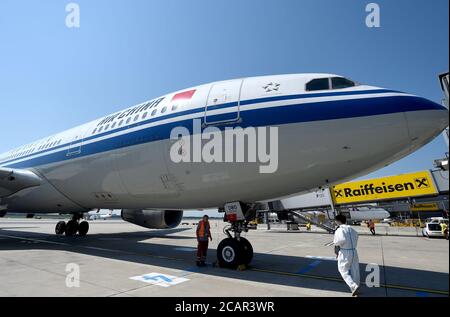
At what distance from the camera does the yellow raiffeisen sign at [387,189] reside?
28000 mm

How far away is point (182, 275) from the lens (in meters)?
6.89

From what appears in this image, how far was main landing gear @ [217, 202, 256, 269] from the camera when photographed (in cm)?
772

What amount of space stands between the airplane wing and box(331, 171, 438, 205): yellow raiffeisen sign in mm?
29266

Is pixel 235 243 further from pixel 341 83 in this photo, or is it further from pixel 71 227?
pixel 71 227

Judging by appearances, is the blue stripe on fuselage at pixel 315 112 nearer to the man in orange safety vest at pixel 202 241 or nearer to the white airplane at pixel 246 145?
the white airplane at pixel 246 145

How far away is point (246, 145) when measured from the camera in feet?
23.0

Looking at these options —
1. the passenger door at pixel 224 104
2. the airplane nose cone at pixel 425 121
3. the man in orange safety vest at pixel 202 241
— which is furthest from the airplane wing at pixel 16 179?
the airplane nose cone at pixel 425 121

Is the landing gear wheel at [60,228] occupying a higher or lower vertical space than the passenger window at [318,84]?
lower

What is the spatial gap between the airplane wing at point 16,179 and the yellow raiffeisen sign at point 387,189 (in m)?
29.3

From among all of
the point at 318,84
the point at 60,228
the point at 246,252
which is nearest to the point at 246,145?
the point at 318,84

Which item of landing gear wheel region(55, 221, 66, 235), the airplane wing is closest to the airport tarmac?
the airplane wing

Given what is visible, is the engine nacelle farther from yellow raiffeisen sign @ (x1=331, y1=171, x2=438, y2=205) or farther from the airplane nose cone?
yellow raiffeisen sign @ (x1=331, y1=171, x2=438, y2=205)

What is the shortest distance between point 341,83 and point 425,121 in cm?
192
